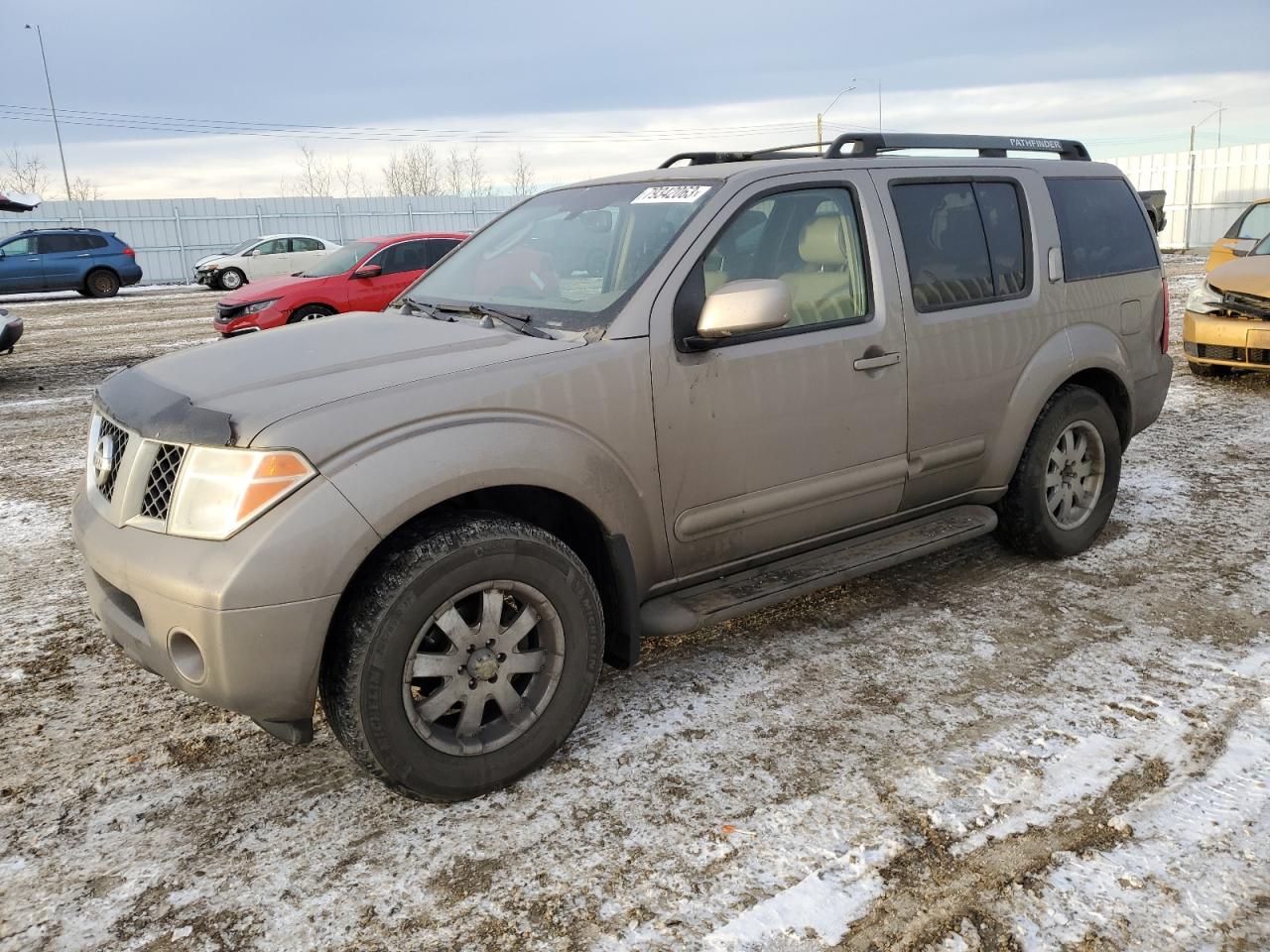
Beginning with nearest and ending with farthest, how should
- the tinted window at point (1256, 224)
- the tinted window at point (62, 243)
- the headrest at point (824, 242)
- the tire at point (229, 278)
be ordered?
1. the headrest at point (824, 242)
2. the tinted window at point (1256, 224)
3. the tinted window at point (62, 243)
4. the tire at point (229, 278)

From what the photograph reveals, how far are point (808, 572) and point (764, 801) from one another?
0.99 meters

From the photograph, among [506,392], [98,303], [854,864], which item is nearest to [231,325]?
[506,392]

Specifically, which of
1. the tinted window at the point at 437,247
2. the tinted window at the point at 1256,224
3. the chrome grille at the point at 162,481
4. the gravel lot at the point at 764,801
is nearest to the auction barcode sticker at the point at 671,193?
the gravel lot at the point at 764,801

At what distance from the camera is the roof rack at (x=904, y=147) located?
4.07 m

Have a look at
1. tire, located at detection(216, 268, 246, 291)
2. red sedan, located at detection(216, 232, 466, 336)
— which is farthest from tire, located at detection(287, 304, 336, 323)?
tire, located at detection(216, 268, 246, 291)

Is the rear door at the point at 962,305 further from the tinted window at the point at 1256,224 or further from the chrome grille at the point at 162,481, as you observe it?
the tinted window at the point at 1256,224

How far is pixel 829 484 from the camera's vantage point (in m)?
3.77

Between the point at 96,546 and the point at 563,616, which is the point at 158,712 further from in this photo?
the point at 563,616

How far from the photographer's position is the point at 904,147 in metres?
4.22

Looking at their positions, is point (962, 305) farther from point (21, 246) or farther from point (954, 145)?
point (21, 246)

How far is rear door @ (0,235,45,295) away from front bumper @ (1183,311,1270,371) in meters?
23.6

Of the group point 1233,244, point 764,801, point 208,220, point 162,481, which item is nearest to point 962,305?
point 764,801

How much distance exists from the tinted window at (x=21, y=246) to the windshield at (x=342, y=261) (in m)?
13.6

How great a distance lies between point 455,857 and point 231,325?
1095 cm
